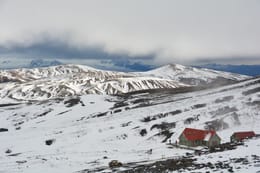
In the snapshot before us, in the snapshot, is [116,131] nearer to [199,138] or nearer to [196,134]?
[196,134]

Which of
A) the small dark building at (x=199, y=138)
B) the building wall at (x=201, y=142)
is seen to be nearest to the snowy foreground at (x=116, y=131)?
the building wall at (x=201, y=142)

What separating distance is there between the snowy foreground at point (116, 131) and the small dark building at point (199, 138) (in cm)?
493

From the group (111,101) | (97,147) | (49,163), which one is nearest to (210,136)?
(97,147)

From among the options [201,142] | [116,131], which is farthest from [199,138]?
[116,131]

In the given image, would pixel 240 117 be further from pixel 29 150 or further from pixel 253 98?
pixel 29 150

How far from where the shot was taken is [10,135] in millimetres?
111438

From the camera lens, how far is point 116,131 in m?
99.1

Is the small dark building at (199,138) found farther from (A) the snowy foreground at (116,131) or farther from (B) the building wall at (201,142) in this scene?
(A) the snowy foreground at (116,131)

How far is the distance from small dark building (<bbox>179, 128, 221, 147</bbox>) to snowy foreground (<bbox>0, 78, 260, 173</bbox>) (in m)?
4.93

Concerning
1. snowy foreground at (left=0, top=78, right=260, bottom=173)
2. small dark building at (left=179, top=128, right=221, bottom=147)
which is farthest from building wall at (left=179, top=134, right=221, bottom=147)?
snowy foreground at (left=0, top=78, right=260, bottom=173)

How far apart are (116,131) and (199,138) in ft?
104

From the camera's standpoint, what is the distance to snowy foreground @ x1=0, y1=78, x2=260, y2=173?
56.3 metres

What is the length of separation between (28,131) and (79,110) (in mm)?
38857

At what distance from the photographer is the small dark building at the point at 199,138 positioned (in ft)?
235
